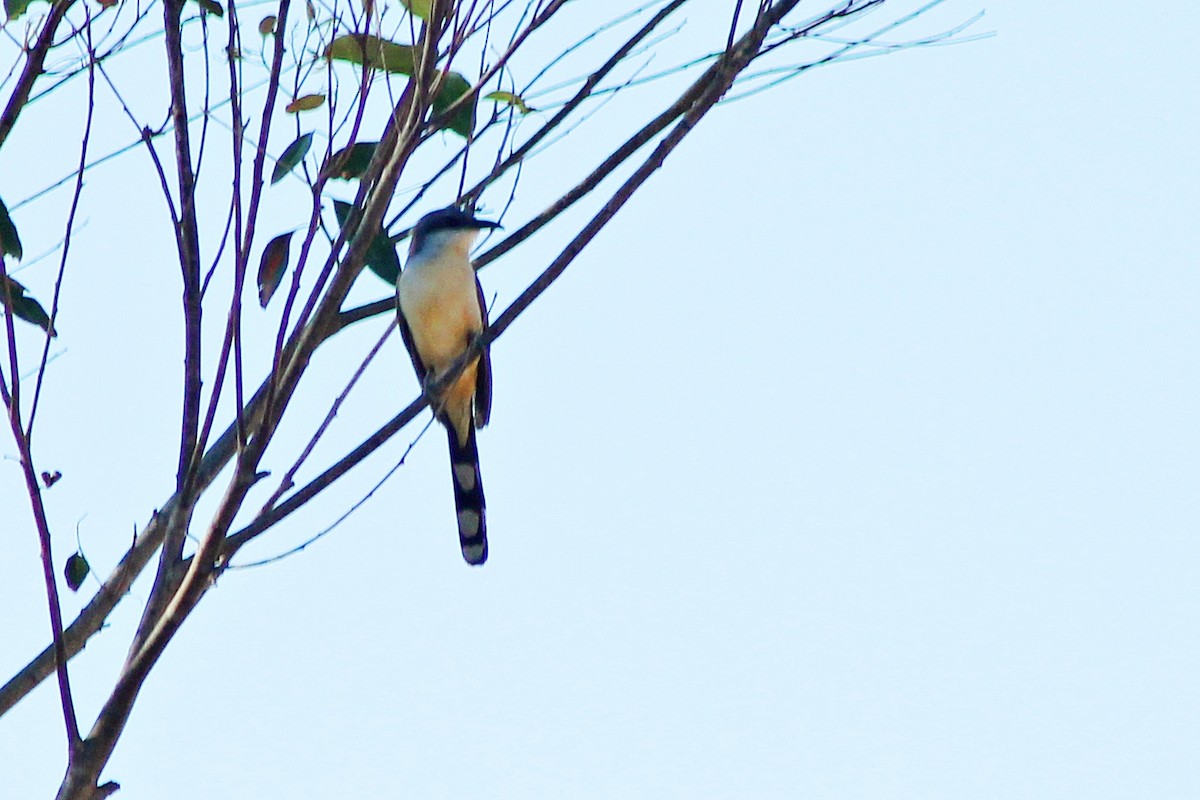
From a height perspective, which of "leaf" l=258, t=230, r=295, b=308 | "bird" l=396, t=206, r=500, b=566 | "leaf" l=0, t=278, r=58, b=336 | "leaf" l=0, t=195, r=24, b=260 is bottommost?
"leaf" l=258, t=230, r=295, b=308

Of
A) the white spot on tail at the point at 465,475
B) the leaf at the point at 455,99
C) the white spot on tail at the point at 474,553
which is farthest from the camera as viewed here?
the white spot on tail at the point at 465,475

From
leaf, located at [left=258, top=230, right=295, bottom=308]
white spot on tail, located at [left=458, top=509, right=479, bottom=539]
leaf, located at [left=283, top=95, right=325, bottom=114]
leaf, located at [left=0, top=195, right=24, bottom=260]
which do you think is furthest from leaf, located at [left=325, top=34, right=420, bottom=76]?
white spot on tail, located at [left=458, top=509, right=479, bottom=539]

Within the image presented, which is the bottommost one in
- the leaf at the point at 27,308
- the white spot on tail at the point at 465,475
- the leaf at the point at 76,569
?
the leaf at the point at 76,569

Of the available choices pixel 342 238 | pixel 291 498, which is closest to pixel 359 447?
pixel 291 498

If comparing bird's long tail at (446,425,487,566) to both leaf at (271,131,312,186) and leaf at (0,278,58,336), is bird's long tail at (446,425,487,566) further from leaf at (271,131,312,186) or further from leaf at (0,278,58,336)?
leaf at (271,131,312,186)

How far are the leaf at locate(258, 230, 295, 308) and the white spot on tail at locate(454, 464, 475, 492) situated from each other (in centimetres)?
221

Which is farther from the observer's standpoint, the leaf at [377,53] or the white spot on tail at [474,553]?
the white spot on tail at [474,553]

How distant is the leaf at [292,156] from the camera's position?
3055mm

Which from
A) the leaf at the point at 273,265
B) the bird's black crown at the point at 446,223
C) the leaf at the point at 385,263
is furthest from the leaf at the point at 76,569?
the bird's black crown at the point at 446,223

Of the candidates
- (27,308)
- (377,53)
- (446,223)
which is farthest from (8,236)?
(446,223)

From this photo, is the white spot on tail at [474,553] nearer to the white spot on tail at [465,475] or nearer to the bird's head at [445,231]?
the white spot on tail at [465,475]

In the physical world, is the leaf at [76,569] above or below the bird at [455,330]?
below

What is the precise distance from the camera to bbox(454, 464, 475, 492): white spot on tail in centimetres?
521

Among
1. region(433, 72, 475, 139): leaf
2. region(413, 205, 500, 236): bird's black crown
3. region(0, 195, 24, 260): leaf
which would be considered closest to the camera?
region(433, 72, 475, 139): leaf
